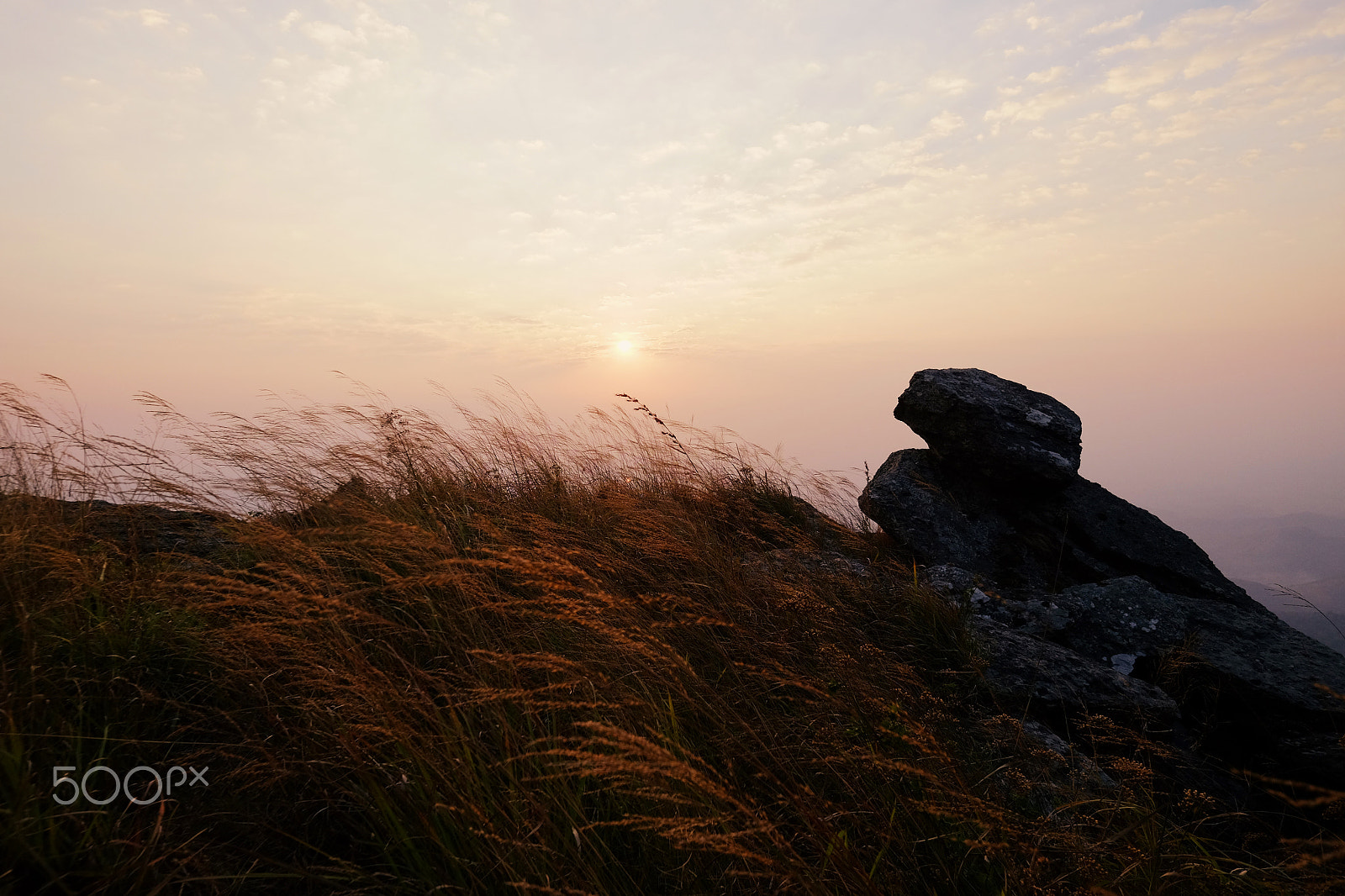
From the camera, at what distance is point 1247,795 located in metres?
2.89

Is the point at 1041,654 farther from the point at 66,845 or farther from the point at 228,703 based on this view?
the point at 66,845

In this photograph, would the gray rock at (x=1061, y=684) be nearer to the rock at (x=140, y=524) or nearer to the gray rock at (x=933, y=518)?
the gray rock at (x=933, y=518)

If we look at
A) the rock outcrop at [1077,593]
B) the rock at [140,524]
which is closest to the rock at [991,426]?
the rock outcrop at [1077,593]

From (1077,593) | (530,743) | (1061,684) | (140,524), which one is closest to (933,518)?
(1077,593)

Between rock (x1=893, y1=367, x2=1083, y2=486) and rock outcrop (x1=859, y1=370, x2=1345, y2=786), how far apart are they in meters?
0.01

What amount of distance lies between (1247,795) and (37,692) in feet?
14.9

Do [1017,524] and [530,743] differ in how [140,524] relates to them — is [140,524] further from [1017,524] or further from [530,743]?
[1017,524]

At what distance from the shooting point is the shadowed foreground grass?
5.38ft

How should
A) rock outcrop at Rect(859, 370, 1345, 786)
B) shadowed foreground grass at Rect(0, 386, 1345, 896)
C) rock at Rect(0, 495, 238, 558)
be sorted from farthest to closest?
rock at Rect(0, 495, 238, 558), rock outcrop at Rect(859, 370, 1345, 786), shadowed foreground grass at Rect(0, 386, 1345, 896)

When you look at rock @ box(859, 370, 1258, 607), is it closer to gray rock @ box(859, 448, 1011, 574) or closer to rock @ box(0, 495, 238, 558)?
gray rock @ box(859, 448, 1011, 574)

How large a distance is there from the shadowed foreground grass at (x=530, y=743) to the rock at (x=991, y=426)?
224 centimetres

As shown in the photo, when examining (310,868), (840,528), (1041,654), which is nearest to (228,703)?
(310,868)

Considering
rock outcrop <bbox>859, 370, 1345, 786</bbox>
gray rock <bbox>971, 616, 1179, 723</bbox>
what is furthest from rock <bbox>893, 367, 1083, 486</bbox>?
gray rock <bbox>971, 616, 1179, 723</bbox>

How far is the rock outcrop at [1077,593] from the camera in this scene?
318 centimetres
